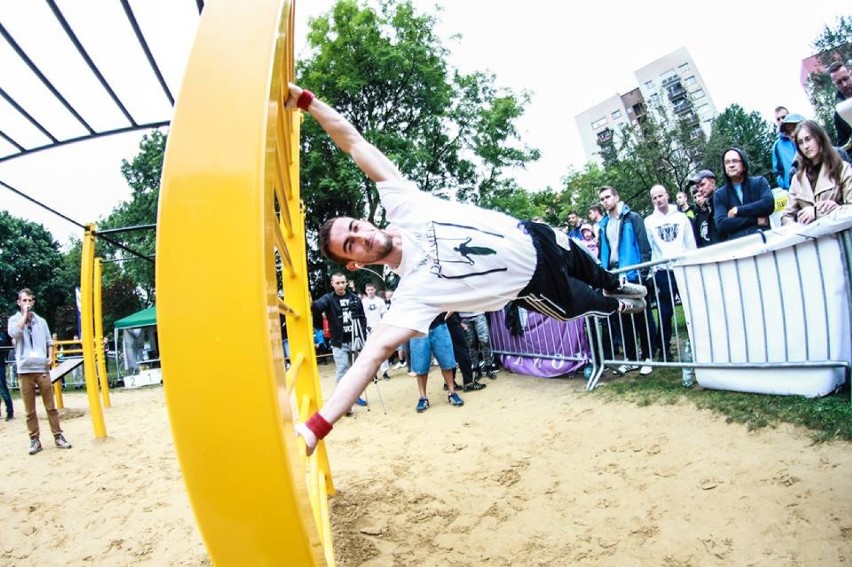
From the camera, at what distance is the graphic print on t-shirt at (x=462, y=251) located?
244cm

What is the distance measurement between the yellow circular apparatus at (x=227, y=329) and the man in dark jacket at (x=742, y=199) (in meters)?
4.91

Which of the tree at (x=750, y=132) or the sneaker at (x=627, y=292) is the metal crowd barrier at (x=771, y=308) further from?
the tree at (x=750, y=132)

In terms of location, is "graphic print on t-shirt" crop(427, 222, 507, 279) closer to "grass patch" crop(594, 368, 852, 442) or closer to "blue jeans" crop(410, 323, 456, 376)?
"grass patch" crop(594, 368, 852, 442)

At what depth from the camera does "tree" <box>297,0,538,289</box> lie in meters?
17.0

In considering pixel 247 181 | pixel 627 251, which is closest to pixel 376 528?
pixel 247 181

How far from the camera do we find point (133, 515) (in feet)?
11.1

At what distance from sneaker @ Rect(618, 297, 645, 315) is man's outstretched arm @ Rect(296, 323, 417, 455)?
222cm

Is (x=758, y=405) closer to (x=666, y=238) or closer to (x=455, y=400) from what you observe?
(x=666, y=238)

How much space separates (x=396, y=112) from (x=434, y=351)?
48.9 feet

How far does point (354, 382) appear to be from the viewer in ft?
5.59

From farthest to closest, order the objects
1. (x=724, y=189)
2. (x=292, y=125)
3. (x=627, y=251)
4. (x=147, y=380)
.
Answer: (x=147, y=380), (x=627, y=251), (x=724, y=189), (x=292, y=125)

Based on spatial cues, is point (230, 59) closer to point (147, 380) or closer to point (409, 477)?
point (409, 477)

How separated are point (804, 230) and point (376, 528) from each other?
3486mm

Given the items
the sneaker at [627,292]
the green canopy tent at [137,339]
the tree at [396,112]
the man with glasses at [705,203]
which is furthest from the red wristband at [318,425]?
the green canopy tent at [137,339]
